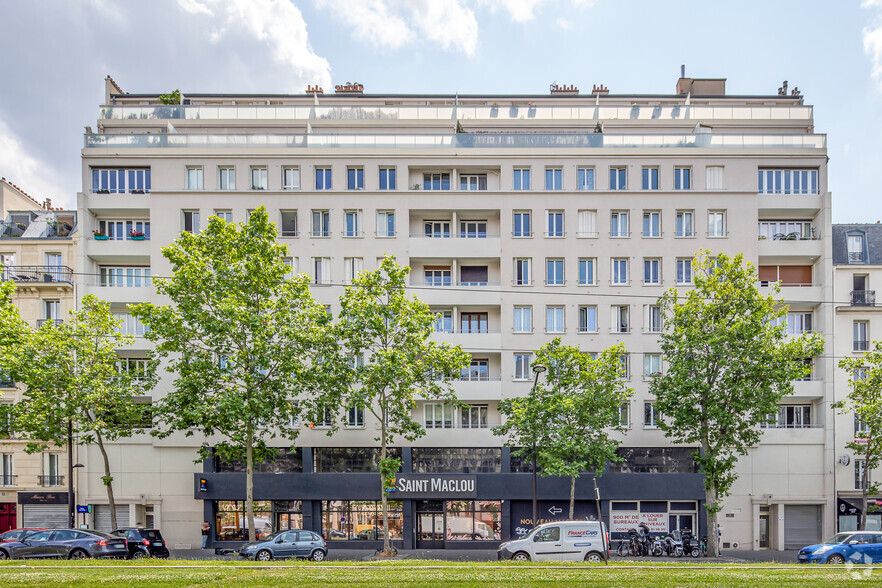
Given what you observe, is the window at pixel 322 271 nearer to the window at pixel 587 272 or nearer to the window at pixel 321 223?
the window at pixel 321 223

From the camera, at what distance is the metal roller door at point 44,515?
35.3 m

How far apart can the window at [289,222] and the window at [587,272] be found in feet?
50.5

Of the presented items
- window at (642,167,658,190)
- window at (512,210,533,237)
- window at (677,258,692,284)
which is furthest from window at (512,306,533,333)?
window at (642,167,658,190)

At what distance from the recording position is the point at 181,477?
35.1m

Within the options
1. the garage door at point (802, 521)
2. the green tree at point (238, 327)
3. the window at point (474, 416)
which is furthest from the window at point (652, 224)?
the green tree at point (238, 327)

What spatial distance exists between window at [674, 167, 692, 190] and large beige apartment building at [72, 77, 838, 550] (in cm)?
11

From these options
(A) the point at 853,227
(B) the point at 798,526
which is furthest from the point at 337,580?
(A) the point at 853,227

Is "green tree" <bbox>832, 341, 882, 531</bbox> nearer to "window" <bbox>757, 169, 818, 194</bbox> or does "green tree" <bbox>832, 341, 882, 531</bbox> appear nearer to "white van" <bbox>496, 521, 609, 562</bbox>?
"window" <bbox>757, 169, 818, 194</bbox>

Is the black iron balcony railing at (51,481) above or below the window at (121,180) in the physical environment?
below

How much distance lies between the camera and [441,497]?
111 feet

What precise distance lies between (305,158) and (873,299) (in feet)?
103

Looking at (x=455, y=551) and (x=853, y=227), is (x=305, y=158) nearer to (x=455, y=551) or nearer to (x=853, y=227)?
(x=455, y=551)

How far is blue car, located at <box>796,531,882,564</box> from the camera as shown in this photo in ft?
81.2

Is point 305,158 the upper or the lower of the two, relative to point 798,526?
upper
